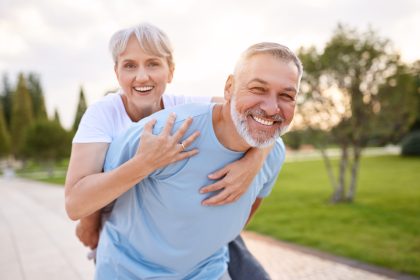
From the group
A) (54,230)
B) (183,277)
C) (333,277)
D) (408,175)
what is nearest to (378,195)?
(408,175)

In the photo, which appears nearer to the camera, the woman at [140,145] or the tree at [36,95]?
the woman at [140,145]

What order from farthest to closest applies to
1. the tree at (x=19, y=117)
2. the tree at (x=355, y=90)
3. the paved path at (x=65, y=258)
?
1. the tree at (x=19, y=117)
2. the tree at (x=355, y=90)
3. the paved path at (x=65, y=258)

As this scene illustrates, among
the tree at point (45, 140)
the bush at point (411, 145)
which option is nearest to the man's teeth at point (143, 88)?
the tree at point (45, 140)

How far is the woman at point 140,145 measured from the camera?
4.28 feet

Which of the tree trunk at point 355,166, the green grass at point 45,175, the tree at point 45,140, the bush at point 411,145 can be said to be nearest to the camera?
the tree trunk at point 355,166

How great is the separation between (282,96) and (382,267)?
4796 mm

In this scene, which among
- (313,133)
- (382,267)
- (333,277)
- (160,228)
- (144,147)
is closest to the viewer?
(144,147)

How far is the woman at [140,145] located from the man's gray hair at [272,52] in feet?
1.04

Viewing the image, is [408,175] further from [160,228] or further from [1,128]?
[1,128]

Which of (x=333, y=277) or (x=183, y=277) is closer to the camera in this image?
(x=183, y=277)

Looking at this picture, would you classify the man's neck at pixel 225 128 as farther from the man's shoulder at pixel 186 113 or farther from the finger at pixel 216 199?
the finger at pixel 216 199

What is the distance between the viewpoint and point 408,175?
53.8 feet

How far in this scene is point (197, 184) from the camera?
1408 millimetres

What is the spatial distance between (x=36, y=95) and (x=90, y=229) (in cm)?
4986
